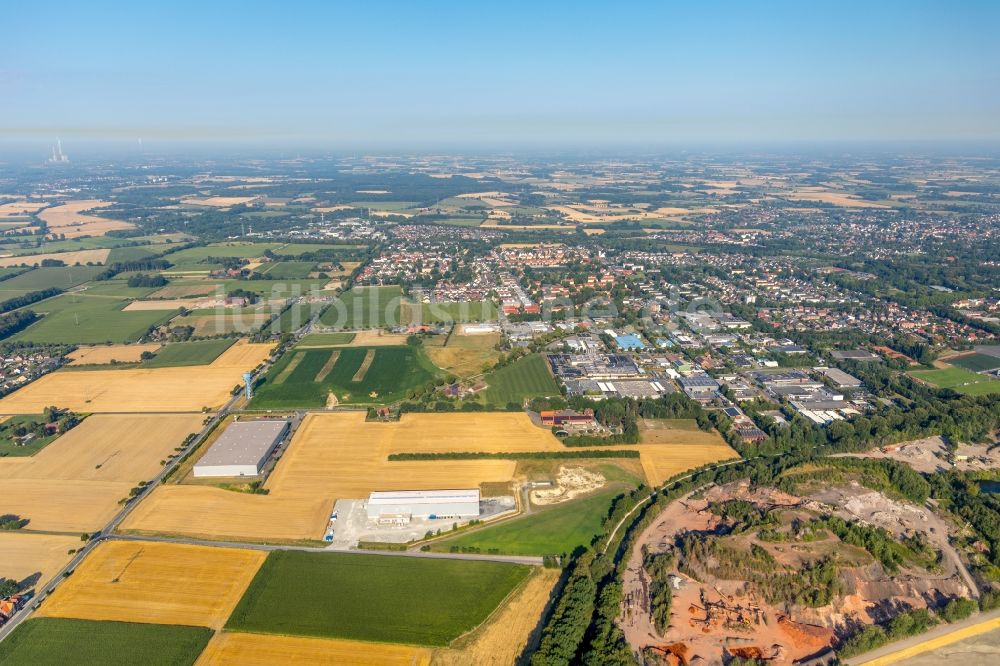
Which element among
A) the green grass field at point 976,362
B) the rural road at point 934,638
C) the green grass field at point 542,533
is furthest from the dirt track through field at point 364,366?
the green grass field at point 976,362

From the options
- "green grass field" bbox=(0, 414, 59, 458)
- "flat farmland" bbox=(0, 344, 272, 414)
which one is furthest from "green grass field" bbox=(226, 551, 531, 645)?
"flat farmland" bbox=(0, 344, 272, 414)

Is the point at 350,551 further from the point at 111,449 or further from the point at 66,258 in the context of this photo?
the point at 66,258

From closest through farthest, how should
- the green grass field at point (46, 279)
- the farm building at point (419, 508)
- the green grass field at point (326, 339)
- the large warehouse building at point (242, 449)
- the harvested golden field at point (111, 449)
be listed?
the farm building at point (419, 508) < the large warehouse building at point (242, 449) < the harvested golden field at point (111, 449) < the green grass field at point (326, 339) < the green grass field at point (46, 279)

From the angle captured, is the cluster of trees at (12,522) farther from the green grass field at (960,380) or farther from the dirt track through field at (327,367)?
the green grass field at (960,380)

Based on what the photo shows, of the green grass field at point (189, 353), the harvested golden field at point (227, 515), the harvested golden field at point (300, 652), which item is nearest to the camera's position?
the harvested golden field at point (300, 652)

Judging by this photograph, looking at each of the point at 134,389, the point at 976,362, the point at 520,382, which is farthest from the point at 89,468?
the point at 976,362

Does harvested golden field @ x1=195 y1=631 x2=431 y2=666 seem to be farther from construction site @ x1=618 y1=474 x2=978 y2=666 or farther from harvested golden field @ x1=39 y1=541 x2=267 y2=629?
construction site @ x1=618 y1=474 x2=978 y2=666
